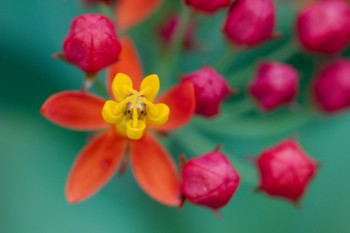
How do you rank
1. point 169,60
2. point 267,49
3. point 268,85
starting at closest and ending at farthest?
1. point 268,85
2. point 169,60
3. point 267,49

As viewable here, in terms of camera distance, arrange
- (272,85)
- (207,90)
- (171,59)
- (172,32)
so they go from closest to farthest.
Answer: (207,90) → (272,85) → (171,59) → (172,32)

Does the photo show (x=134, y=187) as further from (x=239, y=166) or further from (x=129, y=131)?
(x=129, y=131)

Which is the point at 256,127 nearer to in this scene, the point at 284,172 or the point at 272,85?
the point at 272,85

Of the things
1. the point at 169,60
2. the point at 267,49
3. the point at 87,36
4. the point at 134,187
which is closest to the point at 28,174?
the point at 134,187

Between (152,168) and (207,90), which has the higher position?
(207,90)

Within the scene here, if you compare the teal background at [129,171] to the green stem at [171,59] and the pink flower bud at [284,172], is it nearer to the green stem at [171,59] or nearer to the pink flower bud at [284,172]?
the green stem at [171,59]

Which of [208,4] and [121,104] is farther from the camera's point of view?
[208,4]

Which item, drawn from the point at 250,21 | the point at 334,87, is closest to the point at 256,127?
the point at 334,87
